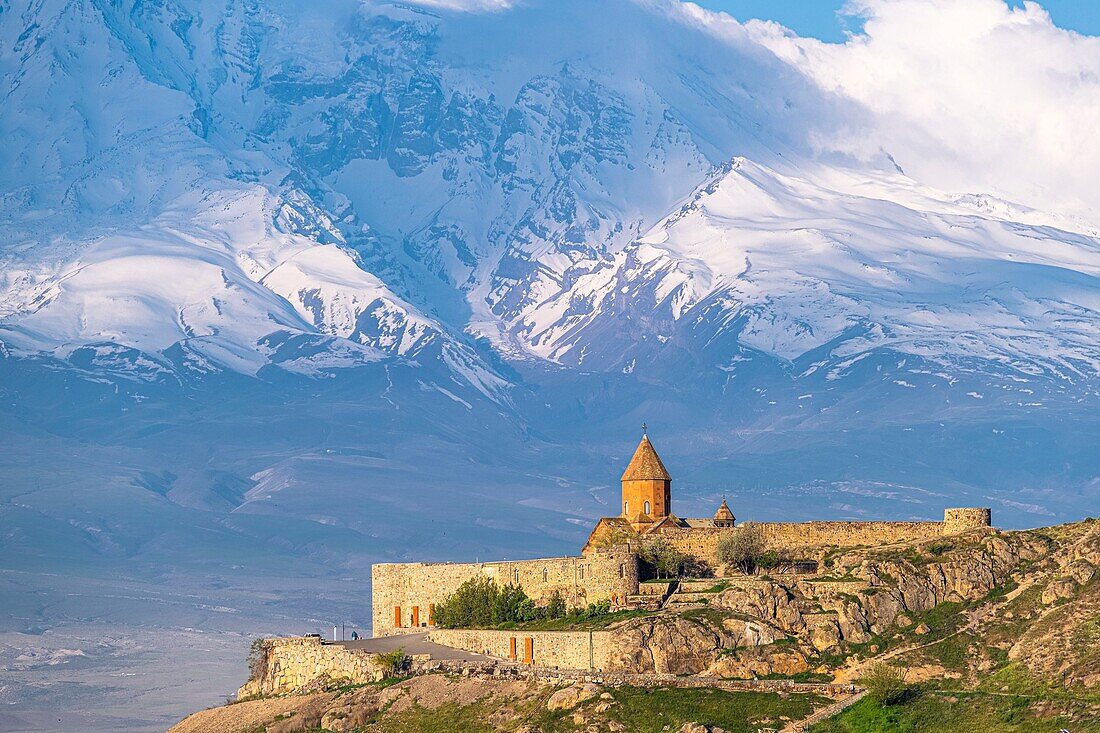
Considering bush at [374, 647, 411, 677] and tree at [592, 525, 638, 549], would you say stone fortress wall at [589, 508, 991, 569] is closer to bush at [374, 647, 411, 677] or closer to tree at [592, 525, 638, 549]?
tree at [592, 525, 638, 549]

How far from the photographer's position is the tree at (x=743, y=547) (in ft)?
276

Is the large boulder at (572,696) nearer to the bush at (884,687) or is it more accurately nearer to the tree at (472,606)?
the bush at (884,687)

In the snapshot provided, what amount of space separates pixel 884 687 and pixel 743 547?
1517 centimetres

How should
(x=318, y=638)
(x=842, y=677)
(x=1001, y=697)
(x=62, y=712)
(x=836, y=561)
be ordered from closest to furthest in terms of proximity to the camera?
(x=1001, y=697) → (x=842, y=677) → (x=836, y=561) → (x=318, y=638) → (x=62, y=712)

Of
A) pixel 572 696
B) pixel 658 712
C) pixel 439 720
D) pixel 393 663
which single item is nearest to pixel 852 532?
pixel 572 696

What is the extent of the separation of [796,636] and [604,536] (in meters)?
15.1

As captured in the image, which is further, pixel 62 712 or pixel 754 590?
pixel 62 712

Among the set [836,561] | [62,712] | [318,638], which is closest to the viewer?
[836,561]

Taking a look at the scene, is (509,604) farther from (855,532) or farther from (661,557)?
(855,532)

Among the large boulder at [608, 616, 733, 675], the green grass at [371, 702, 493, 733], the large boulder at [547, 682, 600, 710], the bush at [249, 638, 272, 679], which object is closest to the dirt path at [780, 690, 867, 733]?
the large boulder at [608, 616, 733, 675]

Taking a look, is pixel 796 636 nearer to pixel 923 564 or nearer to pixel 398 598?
pixel 923 564

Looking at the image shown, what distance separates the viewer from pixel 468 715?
75750 mm

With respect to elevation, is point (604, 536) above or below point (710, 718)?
above

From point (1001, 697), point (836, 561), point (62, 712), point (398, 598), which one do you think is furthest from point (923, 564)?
point (62, 712)
